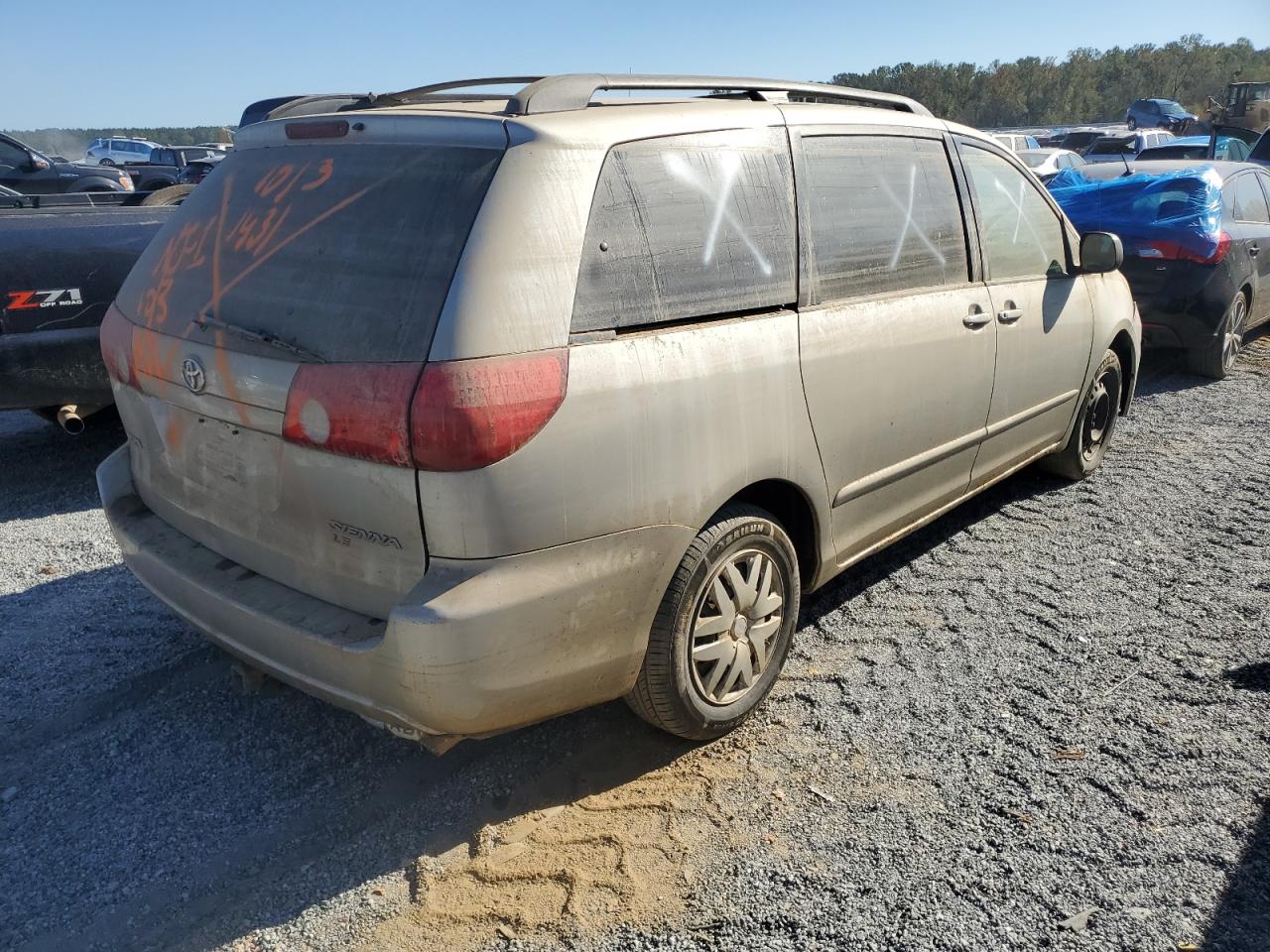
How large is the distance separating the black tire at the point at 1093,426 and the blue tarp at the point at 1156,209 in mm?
2391

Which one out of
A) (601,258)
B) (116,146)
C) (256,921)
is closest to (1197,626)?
(601,258)

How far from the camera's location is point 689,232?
9.04 feet

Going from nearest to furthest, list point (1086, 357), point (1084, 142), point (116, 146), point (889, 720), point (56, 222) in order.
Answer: point (889, 720)
point (1086, 357)
point (56, 222)
point (1084, 142)
point (116, 146)

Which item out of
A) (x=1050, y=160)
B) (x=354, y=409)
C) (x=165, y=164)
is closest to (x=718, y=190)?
(x=354, y=409)

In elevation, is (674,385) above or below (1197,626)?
above

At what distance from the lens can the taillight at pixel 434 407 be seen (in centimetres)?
221

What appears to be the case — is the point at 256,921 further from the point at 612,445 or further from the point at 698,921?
the point at 612,445

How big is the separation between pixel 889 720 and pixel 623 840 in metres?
1.03

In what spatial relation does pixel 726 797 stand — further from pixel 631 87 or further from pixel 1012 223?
pixel 1012 223

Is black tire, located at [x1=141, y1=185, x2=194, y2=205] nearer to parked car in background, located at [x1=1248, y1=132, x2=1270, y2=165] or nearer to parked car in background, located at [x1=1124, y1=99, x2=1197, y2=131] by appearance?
parked car in background, located at [x1=1248, y1=132, x2=1270, y2=165]

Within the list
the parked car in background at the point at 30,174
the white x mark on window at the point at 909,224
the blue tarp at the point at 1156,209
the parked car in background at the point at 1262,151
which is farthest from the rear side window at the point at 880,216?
the parked car in background at the point at 30,174

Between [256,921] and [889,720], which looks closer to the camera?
[256,921]

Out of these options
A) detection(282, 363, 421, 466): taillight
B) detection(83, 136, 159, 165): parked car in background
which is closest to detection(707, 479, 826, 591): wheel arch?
detection(282, 363, 421, 466): taillight

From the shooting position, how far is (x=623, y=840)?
8.74ft
